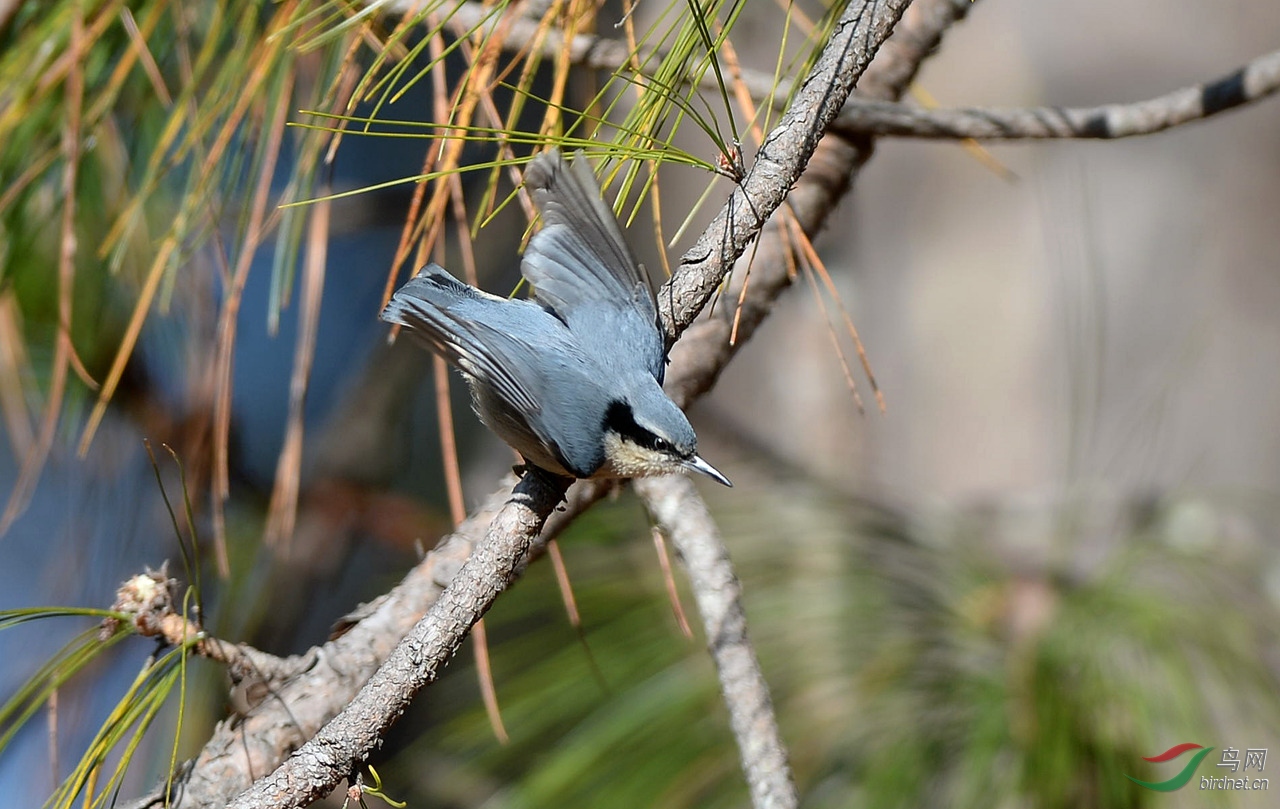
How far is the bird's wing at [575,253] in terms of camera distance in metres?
0.59

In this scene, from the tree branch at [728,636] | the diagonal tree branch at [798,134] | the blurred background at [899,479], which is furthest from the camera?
the blurred background at [899,479]

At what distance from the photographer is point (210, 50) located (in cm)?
75

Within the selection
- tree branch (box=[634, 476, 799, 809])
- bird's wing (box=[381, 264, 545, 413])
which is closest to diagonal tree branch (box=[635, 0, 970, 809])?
tree branch (box=[634, 476, 799, 809])

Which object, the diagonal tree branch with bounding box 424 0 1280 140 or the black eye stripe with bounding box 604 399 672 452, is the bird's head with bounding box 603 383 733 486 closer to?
the black eye stripe with bounding box 604 399 672 452

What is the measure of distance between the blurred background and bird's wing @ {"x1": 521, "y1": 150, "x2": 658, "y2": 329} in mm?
246

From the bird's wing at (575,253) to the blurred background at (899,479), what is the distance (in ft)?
0.81

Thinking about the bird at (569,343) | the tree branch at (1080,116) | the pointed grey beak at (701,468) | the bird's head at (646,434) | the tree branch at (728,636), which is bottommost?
the tree branch at (728,636)

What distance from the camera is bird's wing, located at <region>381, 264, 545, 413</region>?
547mm

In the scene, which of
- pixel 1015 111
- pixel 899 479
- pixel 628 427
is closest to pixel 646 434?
pixel 628 427

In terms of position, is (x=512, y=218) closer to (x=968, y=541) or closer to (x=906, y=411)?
(x=906, y=411)

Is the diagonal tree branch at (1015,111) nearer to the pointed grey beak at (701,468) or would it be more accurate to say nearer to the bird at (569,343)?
the bird at (569,343)

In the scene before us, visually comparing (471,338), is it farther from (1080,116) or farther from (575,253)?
(1080,116)

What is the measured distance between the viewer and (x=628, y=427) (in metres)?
0.59

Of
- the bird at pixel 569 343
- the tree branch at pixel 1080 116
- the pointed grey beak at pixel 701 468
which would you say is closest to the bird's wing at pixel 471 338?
the bird at pixel 569 343
